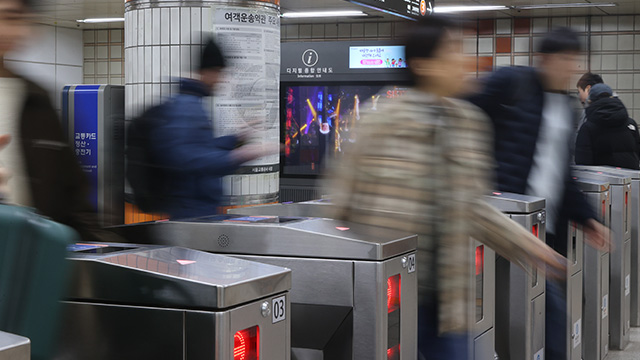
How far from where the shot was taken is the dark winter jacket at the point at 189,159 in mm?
2865

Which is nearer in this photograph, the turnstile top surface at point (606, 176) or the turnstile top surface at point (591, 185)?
the turnstile top surface at point (591, 185)

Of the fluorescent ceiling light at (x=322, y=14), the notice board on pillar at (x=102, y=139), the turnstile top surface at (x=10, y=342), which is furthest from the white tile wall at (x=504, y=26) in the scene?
the turnstile top surface at (x=10, y=342)

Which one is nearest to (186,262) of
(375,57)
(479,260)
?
(479,260)

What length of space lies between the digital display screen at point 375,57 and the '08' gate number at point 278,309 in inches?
176

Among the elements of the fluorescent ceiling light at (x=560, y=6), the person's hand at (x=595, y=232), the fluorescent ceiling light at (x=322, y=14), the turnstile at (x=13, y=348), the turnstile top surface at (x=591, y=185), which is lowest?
the person's hand at (x=595, y=232)

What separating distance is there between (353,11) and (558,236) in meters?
6.75

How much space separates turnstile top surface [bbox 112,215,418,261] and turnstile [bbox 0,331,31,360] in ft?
3.58

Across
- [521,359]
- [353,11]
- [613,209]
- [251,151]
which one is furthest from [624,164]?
[353,11]

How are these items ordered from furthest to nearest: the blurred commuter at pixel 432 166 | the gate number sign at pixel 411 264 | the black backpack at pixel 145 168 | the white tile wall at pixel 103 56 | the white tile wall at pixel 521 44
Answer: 1. the white tile wall at pixel 103 56
2. the white tile wall at pixel 521 44
3. the black backpack at pixel 145 168
4. the gate number sign at pixel 411 264
5. the blurred commuter at pixel 432 166

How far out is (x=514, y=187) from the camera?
3.27 metres

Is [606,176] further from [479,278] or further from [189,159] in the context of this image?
[189,159]

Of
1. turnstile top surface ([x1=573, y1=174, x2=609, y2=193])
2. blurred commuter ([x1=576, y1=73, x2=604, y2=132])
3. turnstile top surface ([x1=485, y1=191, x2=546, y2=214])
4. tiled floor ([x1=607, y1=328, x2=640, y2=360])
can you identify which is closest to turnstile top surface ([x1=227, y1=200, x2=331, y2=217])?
turnstile top surface ([x1=485, y1=191, x2=546, y2=214])

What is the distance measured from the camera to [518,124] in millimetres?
3137

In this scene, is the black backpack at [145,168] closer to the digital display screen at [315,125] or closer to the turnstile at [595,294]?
the turnstile at [595,294]
